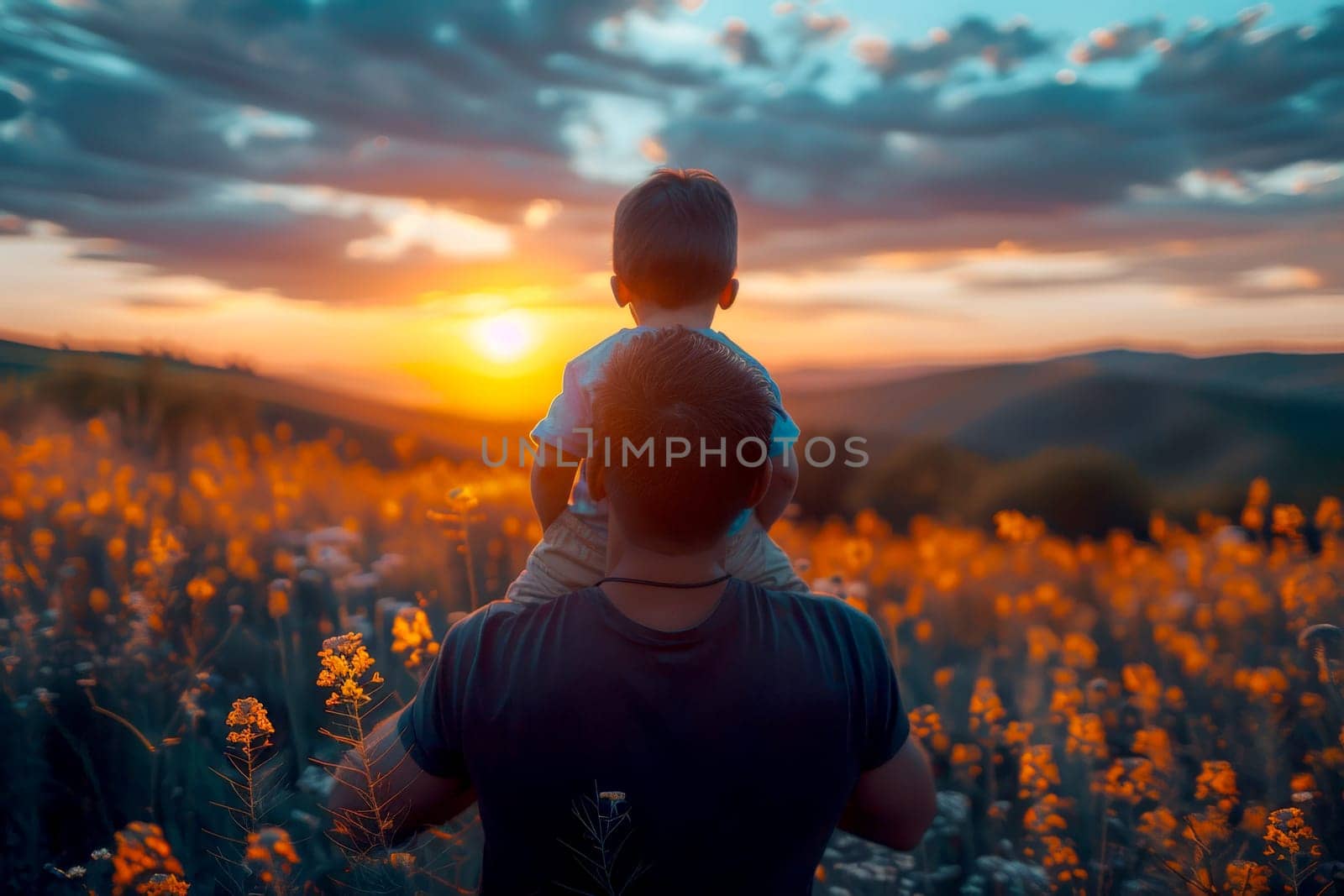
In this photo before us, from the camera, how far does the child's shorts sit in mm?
2488

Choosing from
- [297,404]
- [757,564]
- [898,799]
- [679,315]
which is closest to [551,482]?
[757,564]

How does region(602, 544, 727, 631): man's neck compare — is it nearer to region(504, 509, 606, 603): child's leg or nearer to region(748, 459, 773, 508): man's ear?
region(748, 459, 773, 508): man's ear

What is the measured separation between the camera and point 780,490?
8.68 feet

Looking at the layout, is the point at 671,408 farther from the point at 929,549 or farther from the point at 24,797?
the point at 929,549

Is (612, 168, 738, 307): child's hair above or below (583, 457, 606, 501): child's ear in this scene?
above

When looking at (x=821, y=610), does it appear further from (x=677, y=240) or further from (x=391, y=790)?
(x=677, y=240)

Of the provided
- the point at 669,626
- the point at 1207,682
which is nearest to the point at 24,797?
the point at 669,626

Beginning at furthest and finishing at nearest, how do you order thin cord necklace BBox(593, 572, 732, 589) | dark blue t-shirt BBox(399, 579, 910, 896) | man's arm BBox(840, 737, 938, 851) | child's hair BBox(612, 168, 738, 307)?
child's hair BBox(612, 168, 738, 307) < man's arm BBox(840, 737, 938, 851) < thin cord necklace BBox(593, 572, 732, 589) < dark blue t-shirt BBox(399, 579, 910, 896)

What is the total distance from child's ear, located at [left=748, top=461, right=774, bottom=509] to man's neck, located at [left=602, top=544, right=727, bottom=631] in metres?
0.12

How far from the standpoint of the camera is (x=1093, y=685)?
4156 millimetres

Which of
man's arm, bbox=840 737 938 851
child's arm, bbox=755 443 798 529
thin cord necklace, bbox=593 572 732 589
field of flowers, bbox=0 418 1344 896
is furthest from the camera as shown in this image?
field of flowers, bbox=0 418 1344 896

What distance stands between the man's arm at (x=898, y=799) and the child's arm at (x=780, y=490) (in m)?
0.90

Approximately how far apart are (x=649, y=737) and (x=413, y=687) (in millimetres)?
2472

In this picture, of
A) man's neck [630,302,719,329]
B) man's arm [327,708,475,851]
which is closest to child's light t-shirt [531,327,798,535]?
man's neck [630,302,719,329]
